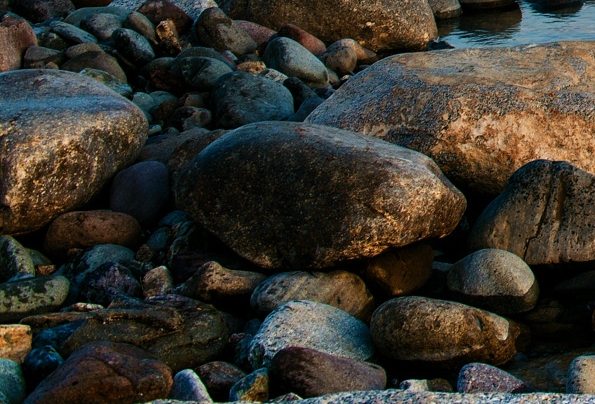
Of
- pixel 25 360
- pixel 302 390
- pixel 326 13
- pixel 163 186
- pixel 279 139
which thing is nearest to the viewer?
pixel 302 390

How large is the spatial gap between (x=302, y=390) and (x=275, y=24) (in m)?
11.6

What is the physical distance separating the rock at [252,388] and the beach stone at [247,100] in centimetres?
496

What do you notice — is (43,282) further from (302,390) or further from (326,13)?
(326,13)

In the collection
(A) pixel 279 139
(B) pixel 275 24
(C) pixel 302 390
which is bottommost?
(B) pixel 275 24

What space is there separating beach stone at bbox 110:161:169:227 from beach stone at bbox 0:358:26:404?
8.38 feet

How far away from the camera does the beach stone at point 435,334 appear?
4910mm

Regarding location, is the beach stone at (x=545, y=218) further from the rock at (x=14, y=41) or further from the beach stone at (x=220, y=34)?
the beach stone at (x=220, y=34)

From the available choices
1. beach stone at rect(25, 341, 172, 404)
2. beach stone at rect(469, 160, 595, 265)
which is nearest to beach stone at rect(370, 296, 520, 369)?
beach stone at rect(469, 160, 595, 265)

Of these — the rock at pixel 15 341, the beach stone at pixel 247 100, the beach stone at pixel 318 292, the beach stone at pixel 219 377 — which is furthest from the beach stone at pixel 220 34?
the beach stone at pixel 219 377

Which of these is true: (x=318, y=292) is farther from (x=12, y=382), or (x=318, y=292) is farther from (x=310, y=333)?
(x=12, y=382)

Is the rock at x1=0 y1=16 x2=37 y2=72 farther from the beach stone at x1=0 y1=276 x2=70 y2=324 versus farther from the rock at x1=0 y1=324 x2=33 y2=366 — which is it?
the rock at x1=0 y1=324 x2=33 y2=366

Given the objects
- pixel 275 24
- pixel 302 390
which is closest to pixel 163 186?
pixel 302 390

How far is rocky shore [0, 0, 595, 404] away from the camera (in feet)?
15.0

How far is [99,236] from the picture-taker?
6.64m
